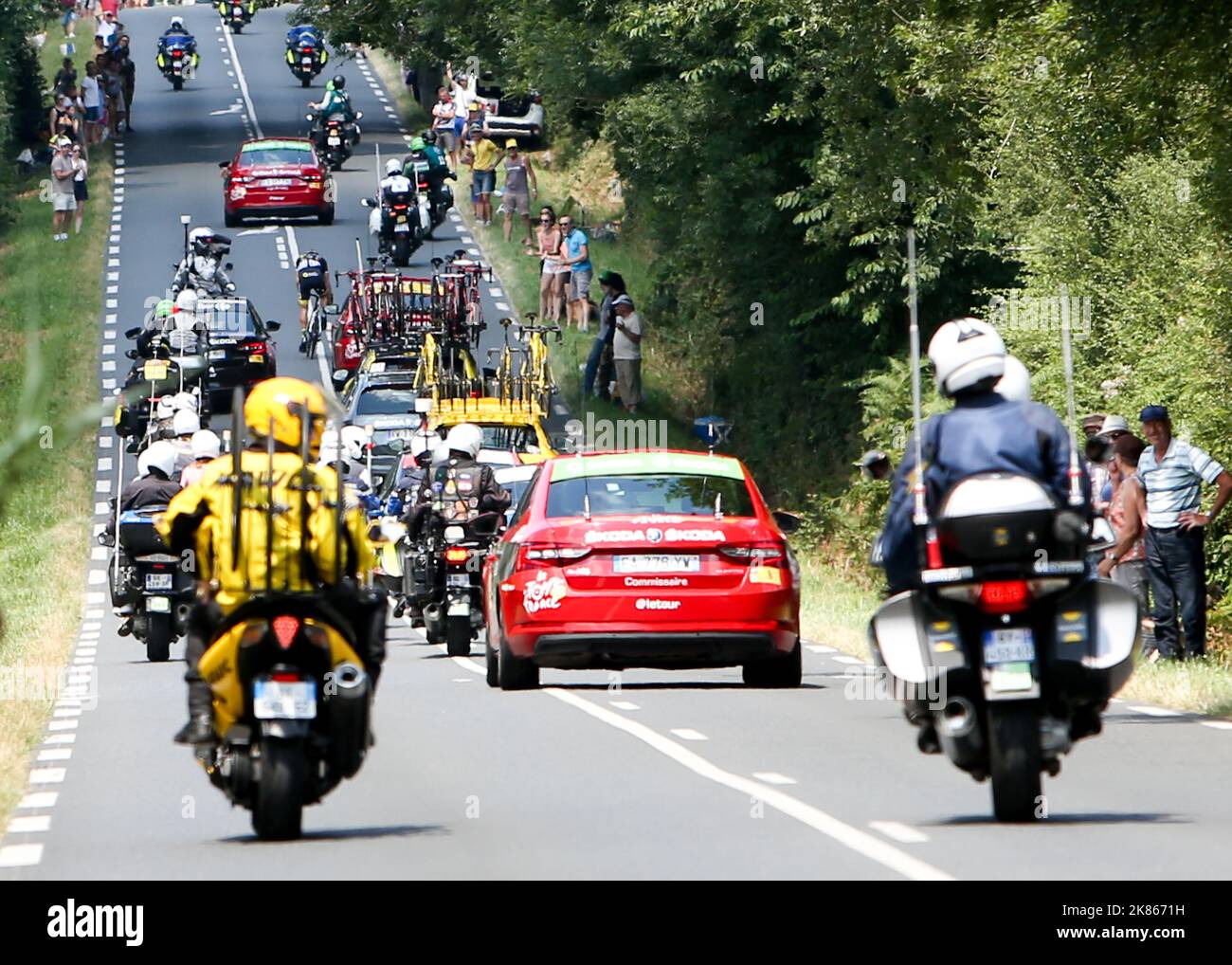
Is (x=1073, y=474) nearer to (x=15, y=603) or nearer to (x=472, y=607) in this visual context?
(x=472, y=607)

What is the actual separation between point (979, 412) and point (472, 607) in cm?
1373

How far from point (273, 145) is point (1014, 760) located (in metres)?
52.0

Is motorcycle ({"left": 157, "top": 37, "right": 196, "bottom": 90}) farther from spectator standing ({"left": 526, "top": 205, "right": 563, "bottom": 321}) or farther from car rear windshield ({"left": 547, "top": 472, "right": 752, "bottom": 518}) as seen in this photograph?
car rear windshield ({"left": 547, "top": 472, "right": 752, "bottom": 518})

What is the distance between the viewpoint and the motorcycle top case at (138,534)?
80.6 ft

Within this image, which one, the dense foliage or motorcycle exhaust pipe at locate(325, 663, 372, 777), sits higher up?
the dense foliage

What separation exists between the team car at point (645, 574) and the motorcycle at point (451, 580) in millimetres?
4095

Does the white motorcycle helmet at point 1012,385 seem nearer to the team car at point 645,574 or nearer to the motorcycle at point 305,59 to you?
the team car at point 645,574

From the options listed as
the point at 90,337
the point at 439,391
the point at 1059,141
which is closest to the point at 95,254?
the point at 90,337

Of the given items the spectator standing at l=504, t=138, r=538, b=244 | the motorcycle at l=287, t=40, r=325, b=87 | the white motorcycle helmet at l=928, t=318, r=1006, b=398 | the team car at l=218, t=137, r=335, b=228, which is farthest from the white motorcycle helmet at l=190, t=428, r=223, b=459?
the motorcycle at l=287, t=40, r=325, b=87

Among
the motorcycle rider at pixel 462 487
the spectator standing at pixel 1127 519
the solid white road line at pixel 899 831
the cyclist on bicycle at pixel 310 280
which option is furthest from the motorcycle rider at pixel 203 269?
the solid white road line at pixel 899 831

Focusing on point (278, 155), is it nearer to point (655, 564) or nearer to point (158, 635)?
point (158, 635)

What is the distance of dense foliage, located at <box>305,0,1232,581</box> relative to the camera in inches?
896

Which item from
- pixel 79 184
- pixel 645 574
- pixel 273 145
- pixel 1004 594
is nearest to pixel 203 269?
pixel 79 184

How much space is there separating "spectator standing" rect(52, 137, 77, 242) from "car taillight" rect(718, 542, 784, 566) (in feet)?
137
